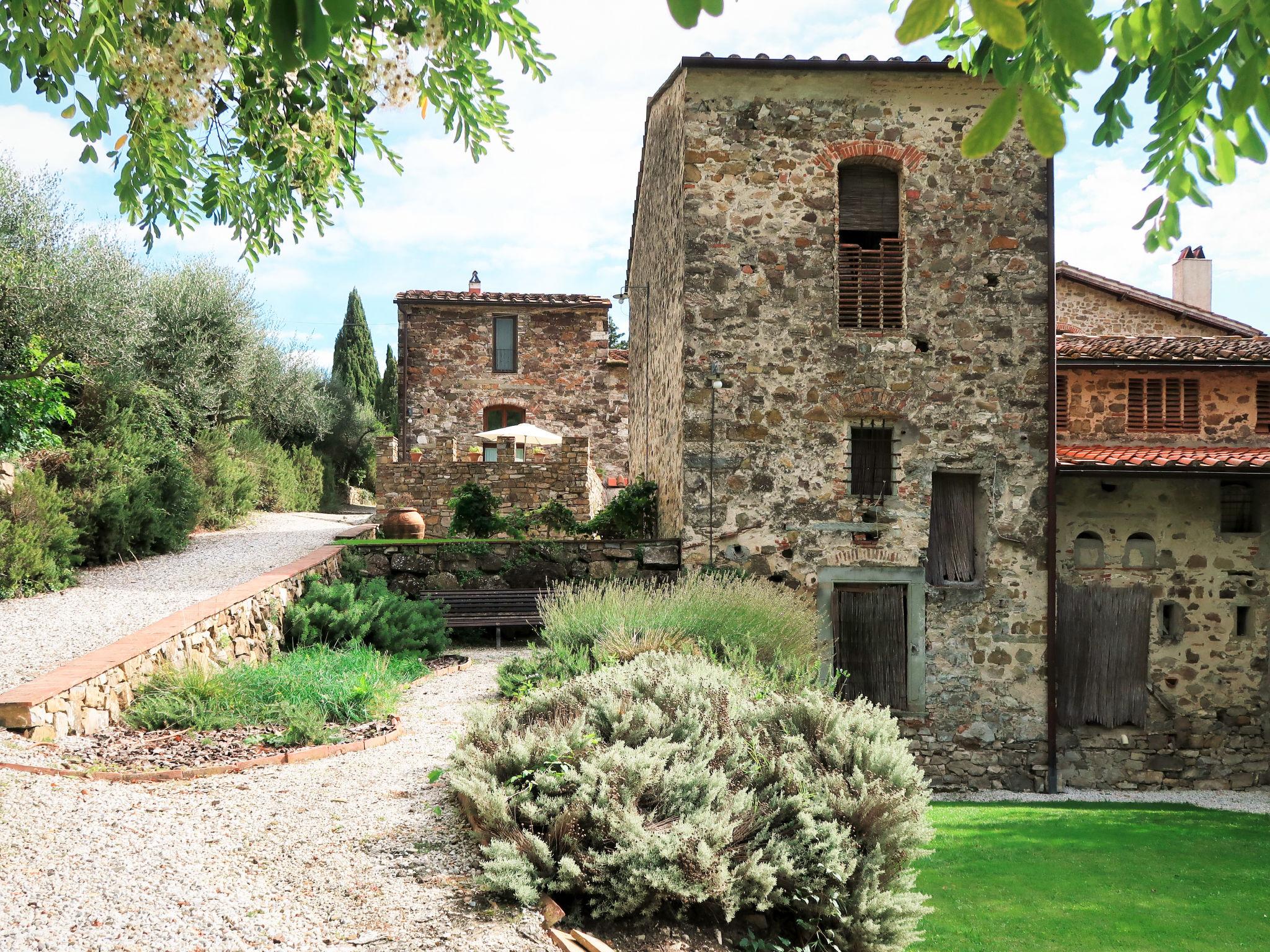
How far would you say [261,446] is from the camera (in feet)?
64.1

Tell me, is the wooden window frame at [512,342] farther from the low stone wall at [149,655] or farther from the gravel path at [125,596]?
the low stone wall at [149,655]

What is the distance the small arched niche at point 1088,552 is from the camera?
430 inches

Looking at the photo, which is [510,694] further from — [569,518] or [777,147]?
[777,147]

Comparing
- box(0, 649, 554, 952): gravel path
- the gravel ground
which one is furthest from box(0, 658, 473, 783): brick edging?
the gravel ground

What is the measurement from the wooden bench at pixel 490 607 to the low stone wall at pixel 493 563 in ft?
0.66

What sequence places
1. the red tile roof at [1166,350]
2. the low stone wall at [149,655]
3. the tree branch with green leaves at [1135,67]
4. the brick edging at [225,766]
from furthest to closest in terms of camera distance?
the red tile roof at [1166,350]
the low stone wall at [149,655]
the brick edging at [225,766]
the tree branch with green leaves at [1135,67]

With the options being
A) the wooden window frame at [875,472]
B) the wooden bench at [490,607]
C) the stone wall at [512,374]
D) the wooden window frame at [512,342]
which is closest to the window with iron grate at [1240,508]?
the wooden window frame at [875,472]

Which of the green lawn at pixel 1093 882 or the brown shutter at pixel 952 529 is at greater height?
the brown shutter at pixel 952 529

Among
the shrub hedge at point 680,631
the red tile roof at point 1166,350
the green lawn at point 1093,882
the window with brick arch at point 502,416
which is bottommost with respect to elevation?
the green lawn at point 1093,882

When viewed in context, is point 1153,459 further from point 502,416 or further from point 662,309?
point 502,416

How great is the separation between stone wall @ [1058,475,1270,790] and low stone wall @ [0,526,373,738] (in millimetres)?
9174

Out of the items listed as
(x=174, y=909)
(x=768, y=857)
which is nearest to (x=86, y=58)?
(x=174, y=909)

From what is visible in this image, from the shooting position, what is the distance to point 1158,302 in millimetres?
15984

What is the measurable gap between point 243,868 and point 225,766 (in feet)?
5.28
